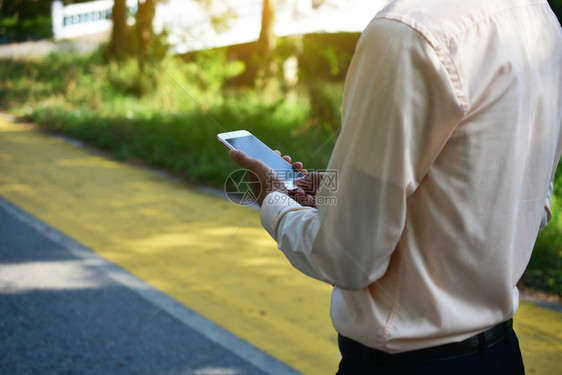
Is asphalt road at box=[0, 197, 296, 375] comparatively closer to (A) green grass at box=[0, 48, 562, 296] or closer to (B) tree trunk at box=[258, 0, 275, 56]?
(A) green grass at box=[0, 48, 562, 296]

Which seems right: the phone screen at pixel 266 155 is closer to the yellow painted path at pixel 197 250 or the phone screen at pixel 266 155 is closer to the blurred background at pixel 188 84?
the yellow painted path at pixel 197 250

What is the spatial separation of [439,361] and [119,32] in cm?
1491

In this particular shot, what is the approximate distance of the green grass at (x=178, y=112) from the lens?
786cm

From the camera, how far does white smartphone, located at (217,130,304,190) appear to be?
1.68m

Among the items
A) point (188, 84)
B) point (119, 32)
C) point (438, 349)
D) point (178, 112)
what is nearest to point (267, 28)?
point (188, 84)

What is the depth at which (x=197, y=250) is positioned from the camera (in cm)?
541

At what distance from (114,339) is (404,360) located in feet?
9.15

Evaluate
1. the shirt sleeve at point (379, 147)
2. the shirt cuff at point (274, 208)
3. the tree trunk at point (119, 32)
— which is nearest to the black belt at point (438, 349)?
the shirt sleeve at point (379, 147)

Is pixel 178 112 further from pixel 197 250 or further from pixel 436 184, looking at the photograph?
pixel 436 184

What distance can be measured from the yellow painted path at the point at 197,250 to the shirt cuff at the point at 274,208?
Result: 2.27 meters

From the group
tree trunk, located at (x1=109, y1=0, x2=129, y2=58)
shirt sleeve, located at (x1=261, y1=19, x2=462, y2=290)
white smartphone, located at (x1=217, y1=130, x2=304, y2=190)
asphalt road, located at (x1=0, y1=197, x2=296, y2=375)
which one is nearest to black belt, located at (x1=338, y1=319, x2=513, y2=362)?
shirt sleeve, located at (x1=261, y1=19, x2=462, y2=290)

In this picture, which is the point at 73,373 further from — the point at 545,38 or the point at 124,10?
the point at 124,10

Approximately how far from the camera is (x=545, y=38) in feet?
4.28

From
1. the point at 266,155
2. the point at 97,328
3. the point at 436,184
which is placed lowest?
the point at 97,328
